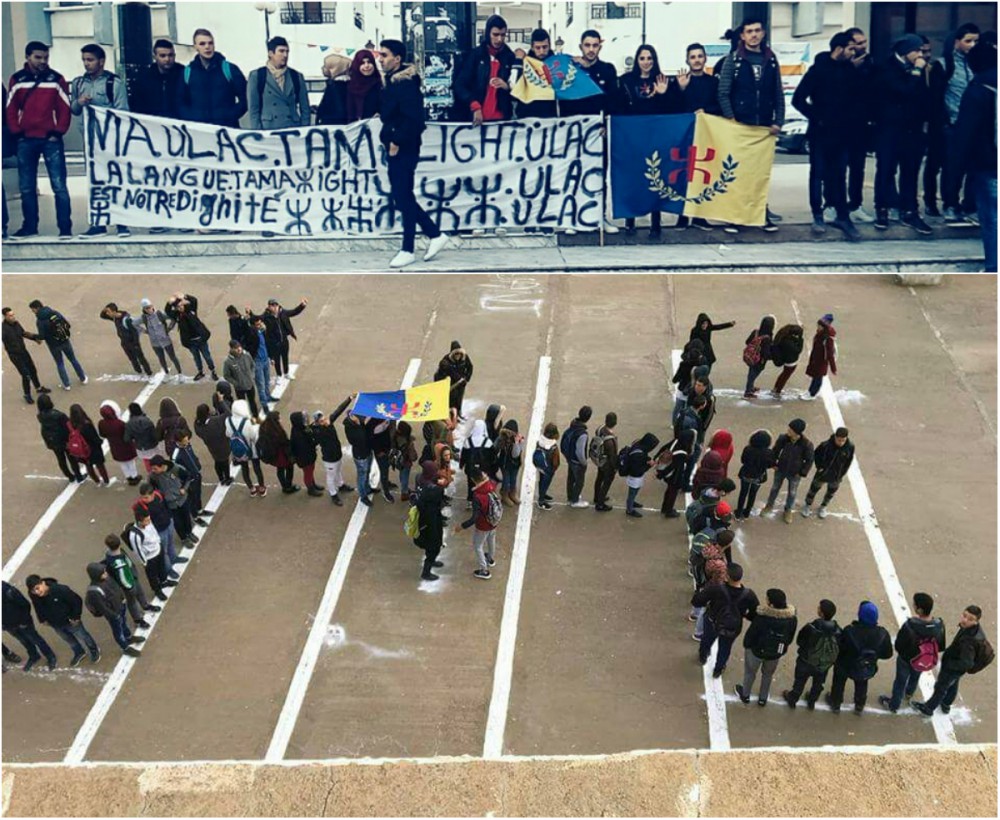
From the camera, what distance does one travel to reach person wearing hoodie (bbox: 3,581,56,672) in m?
9.09

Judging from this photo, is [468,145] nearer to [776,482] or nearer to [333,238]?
[333,238]

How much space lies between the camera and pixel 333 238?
1583 cm

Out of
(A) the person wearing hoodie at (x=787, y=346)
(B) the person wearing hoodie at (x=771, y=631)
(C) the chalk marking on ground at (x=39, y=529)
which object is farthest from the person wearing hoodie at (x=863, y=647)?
(C) the chalk marking on ground at (x=39, y=529)

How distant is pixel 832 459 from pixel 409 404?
14.1ft

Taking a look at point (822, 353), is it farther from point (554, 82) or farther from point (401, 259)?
point (401, 259)

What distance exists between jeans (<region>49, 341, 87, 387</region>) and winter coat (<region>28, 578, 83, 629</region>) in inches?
201

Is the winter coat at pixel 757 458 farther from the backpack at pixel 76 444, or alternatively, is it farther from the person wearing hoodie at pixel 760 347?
the backpack at pixel 76 444

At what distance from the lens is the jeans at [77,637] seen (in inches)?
365

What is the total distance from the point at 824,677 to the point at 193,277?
11.7 m

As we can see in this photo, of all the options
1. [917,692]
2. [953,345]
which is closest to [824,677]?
[917,692]

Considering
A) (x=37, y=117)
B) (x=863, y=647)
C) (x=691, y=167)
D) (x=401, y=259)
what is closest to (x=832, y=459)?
(x=863, y=647)

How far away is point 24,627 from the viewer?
9.26m

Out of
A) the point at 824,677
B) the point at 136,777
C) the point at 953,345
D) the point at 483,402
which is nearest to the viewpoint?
the point at 136,777

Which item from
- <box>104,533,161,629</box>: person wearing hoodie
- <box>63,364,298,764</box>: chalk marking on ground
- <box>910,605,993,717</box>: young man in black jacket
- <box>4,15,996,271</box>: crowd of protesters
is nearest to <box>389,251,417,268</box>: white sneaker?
<box>4,15,996,271</box>: crowd of protesters
